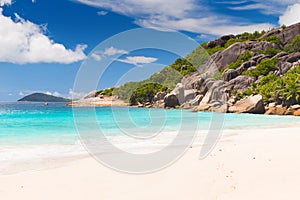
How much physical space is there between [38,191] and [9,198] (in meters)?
0.54

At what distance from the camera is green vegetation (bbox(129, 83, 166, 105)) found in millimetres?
72938

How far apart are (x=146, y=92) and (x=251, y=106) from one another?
1484 inches

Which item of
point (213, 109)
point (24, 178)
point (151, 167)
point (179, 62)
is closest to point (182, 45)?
point (151, 167)

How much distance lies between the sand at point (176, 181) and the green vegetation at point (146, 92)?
64322 millimetres

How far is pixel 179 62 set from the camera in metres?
96.4

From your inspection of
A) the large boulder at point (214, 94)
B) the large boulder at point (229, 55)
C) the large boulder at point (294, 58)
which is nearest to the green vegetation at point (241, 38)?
the large boulder at point (229, 55)

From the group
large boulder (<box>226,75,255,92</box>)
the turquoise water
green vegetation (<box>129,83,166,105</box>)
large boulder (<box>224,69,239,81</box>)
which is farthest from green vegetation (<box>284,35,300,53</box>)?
the turquoise water

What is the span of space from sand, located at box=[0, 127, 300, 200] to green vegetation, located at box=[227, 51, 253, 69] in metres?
70.2

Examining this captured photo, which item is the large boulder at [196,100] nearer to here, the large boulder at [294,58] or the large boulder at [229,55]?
the large boulder at [294,58]

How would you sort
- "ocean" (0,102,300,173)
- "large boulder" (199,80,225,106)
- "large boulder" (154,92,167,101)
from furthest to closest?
"large boulder" (154,92,167,101) → "large boulder" (199,80,225,106) → "ocean" (0,102,300,173)

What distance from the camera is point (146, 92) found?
2911 inches

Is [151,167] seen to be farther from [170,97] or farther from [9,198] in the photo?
[170,97]

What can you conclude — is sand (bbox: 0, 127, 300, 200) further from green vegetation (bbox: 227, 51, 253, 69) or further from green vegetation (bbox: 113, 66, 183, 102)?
green vegetation (bbox: 227, 51, 253, 69)

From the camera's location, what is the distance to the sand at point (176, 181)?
527 cm
